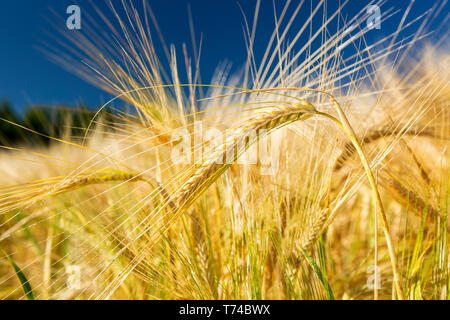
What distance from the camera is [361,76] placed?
57 cm

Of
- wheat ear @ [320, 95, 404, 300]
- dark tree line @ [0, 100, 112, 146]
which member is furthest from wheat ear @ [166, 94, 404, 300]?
dark tree line @ [0, 100, 112, 146]

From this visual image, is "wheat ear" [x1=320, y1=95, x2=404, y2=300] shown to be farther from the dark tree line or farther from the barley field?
the dark tree line

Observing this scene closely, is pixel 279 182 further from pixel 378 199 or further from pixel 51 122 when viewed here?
pixel 51 122

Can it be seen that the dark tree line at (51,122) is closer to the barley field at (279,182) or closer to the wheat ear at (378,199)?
the barley field at (279,182)

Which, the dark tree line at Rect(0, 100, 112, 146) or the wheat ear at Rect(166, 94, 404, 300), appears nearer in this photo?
the wheat ear at Rect(166, 94, 404, 300)

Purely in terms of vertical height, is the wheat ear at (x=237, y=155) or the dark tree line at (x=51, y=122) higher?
the dark tree line at (x=51, y=122)

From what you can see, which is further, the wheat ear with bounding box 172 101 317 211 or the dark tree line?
the dark tree line

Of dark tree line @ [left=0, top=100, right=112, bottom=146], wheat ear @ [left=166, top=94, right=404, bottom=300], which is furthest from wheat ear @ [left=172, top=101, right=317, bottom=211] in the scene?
dark tree line @ [left=0, top=100, right=112, bottom=146]

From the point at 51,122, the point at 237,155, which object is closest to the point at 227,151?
the point at 237,155

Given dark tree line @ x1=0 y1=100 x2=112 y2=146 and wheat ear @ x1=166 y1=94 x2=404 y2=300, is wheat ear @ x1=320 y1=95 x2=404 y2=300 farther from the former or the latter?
dark tree line @ x1=0 y1=100 x2=112 y2=146

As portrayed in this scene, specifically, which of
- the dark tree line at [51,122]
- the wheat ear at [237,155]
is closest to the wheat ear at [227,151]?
the wheat ear at [237,155]

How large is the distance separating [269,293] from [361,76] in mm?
544

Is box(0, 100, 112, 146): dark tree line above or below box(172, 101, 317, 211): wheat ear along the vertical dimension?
above
